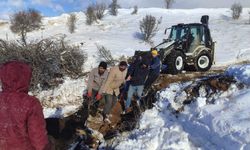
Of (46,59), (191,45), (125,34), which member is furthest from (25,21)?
(191,45)

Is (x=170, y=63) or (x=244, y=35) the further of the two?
(x=244, y=35)

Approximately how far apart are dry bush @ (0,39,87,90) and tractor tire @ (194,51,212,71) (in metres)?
4.54

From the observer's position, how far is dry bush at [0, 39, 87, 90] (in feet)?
51.6

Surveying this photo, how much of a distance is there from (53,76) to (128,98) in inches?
196

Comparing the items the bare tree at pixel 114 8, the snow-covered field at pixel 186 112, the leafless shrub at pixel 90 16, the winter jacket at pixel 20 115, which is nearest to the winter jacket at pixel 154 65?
the snow-covered field at pixel 186 112

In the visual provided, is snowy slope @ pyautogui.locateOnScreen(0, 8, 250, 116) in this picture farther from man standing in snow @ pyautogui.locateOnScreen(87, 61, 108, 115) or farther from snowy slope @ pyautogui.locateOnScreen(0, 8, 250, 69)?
man standing in snow @ pyautogui.locateOnScreen(87, 61, 108, 115)

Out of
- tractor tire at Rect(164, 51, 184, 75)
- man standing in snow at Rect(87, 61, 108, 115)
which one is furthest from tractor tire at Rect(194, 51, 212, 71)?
man standing in snow at Rect(87, 61, 108, 115)

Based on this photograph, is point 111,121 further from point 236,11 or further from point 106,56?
point 236,11

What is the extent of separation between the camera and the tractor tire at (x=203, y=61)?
656 inches

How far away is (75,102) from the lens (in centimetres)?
1425

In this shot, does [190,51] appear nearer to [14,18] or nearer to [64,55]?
[64,55]

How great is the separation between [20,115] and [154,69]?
9.16 m

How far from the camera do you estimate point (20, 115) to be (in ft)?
13.5

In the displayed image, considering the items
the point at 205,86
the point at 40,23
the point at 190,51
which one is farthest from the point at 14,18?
the point at 205,86
